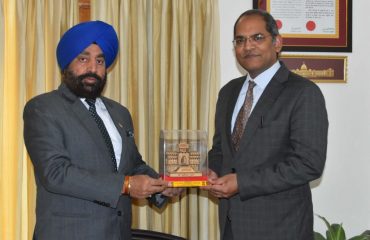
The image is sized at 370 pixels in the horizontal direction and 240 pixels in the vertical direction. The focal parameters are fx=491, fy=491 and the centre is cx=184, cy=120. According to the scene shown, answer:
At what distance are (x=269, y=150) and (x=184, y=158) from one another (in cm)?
45

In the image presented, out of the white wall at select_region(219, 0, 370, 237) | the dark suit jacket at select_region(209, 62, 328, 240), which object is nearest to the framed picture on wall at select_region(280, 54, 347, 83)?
the white wall at select_region(219, 0, 370, 237)

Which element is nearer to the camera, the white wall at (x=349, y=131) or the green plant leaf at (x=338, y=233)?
the green plant leaf at (x=338, y=233)

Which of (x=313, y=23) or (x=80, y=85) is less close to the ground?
(x=313, y=23)

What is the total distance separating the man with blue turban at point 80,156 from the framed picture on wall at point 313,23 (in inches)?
65.5

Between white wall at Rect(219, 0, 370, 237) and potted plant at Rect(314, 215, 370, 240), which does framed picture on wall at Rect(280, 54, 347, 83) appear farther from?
potted plant at Rect(314, 215, 370, 240)

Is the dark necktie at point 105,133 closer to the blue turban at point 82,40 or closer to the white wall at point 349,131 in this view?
the blue turban at point 82,40

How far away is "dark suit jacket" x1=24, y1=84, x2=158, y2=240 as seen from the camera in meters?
2.28

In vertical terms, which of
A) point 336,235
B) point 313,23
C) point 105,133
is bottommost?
point 336,235

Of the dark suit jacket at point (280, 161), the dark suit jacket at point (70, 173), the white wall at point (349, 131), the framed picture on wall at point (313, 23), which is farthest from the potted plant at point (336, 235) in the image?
the dark suit jacket at point (70, 173)

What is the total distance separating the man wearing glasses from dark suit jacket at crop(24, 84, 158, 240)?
1.78 feet

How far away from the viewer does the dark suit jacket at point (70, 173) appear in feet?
7.48

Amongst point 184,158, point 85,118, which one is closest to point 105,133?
point 85,118

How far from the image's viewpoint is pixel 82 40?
248 centimetres

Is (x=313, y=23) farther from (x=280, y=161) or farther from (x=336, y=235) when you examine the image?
(x=280, y=161)
